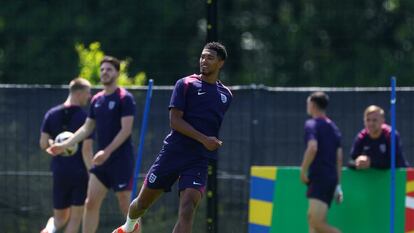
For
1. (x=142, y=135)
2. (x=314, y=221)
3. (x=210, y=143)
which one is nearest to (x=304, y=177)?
(x=314, y=221)

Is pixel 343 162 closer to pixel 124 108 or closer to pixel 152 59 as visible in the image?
pixel 124 108

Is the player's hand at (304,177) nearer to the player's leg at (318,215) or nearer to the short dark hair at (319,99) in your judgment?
the player's leg at (318,215)

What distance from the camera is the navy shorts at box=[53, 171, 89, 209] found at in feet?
45.8

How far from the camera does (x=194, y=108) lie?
36.8ft

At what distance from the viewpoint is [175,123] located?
36.5 ft

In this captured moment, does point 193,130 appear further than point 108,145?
No

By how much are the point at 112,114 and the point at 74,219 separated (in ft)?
4.24

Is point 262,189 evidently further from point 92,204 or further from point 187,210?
point 187,210

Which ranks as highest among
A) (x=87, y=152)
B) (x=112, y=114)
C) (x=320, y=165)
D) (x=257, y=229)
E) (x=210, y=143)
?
(x=112, y=114)

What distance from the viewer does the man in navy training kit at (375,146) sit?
562 inches

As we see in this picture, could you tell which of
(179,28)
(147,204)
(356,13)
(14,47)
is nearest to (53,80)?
(14,47)

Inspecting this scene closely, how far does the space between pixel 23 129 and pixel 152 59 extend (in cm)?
1313

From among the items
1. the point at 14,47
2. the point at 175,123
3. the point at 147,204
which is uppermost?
the point at 14,47

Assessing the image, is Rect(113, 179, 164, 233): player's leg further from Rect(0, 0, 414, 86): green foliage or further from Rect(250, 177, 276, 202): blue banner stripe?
Rect(0, 0, 414, 86): green foliage
